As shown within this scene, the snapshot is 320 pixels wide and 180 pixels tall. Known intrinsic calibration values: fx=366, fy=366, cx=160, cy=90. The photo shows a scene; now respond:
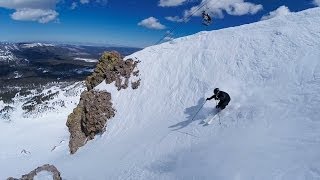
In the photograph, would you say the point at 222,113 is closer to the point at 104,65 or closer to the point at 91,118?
the point at 91,118

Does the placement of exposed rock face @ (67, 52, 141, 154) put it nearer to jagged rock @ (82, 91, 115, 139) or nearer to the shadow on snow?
jagged rock @ (82, 91, 115, 139)

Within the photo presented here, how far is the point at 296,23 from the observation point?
3111cm

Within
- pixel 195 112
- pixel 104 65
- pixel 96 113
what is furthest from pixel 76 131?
pixel 195 112

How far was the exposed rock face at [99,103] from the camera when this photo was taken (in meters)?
37.1

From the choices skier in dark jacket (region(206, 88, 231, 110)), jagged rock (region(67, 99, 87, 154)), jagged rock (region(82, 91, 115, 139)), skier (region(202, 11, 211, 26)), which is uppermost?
skier (region(202, 11, 211, 26))

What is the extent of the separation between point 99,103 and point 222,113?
1711cm

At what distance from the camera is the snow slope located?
18016 millimetres

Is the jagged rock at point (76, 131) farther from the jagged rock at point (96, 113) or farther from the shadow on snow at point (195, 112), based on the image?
the shadow on snow at point (195, 112)

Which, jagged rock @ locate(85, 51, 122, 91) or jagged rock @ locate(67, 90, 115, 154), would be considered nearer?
jagged rock @ locate(67, 90, 115, 154)

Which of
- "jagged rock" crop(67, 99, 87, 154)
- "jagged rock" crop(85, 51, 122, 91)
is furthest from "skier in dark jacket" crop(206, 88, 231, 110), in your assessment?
"jagged rock" crop(85, 51, 122, 91)

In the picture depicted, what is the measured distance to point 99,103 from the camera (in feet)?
124

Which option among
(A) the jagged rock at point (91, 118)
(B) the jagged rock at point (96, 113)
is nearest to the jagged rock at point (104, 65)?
(A) the jagged rock at point (91, 118)

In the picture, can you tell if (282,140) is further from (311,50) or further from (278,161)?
(311,50)

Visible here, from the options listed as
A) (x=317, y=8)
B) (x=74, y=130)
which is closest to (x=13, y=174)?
(x=74, y=130)
